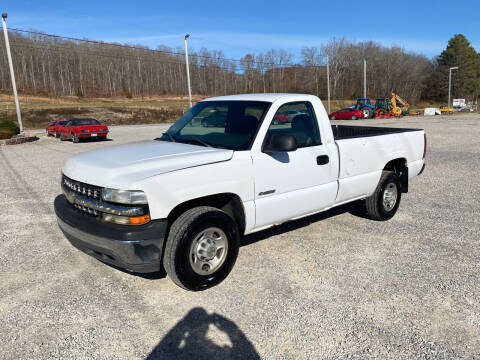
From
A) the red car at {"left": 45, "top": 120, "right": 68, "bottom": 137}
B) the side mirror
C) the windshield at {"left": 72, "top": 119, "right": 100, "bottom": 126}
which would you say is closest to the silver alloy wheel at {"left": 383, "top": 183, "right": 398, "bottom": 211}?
the side mirror

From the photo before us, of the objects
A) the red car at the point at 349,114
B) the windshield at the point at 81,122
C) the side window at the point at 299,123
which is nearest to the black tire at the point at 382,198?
the side window at the point at 299,123

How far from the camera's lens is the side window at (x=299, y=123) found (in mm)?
4604

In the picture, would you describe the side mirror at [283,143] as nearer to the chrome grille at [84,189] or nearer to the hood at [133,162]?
the hood at [133,162]

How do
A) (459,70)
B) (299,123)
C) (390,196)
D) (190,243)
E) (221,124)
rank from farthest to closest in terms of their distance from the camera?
(459,70) → (390,196) → (299,123) → (221,124) → (190,243)

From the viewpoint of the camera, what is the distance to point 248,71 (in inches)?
3944

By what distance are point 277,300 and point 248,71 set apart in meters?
101

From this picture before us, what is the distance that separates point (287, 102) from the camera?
4.64 meters

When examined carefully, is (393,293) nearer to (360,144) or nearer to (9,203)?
(360,144)

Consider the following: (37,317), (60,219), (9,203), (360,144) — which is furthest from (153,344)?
(9,203)

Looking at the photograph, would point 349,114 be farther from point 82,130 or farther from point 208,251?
point 208,251

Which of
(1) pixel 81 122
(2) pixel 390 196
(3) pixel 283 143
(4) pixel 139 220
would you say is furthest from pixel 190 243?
(1) pixel 81 122

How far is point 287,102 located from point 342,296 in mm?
2256

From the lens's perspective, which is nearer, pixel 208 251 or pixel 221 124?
pixel 208 251

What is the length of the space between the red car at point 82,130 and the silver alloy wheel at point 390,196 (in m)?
18.9
